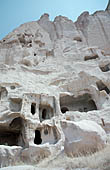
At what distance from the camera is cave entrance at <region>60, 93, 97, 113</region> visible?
1502cm

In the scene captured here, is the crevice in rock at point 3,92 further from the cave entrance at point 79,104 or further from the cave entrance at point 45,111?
the cave entrance at point 79,104

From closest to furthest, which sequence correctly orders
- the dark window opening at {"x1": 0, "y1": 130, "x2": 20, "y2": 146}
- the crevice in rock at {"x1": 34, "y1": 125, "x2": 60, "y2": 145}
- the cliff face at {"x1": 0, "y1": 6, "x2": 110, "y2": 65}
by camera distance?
1. the crevice in rock at {"x1": 34, "y1": 125, "x2": 60, "y2": 145}
2. the dark window opening at {"x1": 0, "y1": 130, "x2": 20, "y2": 146}
3. the cliff face at {"x1": 0, "y1": 6, "x2": 110, "y2": 65}

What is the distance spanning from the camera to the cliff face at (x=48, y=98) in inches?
330

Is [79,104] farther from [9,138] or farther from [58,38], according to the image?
[58,38]

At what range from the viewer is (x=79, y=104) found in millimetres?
15641

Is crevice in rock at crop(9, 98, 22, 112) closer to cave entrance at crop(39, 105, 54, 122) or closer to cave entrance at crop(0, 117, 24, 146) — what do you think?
cave entrance at crop(0, 117, 24, 146)

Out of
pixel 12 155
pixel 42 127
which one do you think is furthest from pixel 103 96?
pixel 12 155

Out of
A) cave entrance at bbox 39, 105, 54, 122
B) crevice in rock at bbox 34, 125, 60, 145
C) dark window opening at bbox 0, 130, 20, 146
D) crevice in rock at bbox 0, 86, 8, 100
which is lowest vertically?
dark window opening at bbox 0, 130, 20, 146

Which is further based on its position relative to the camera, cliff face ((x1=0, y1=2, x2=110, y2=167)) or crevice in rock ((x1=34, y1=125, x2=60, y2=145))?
crevice in rock ((x1=34, y1=125, x2=60, y2=145))

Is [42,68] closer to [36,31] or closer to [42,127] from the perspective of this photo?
[42,127]

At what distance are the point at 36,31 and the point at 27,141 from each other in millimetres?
24050

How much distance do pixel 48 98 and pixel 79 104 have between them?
4773 mm

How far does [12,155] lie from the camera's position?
847 cm

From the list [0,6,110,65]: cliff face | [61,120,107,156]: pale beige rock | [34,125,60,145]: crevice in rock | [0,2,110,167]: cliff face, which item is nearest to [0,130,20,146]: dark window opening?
[0,2,110,167]: cliff face
